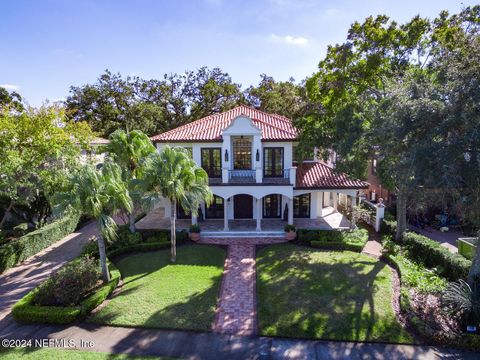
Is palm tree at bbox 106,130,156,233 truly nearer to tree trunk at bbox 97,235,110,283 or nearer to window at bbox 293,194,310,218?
tree trunk at bbox 97,235,110,283

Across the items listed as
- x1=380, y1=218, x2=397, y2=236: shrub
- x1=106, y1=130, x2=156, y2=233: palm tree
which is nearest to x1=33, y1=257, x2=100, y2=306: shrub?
x1=106, y1=130, x2=156, y2=233: palm tree

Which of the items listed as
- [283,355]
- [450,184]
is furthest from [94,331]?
[450,184]

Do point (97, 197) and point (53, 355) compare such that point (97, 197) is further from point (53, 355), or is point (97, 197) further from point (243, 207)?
point (243, 207)

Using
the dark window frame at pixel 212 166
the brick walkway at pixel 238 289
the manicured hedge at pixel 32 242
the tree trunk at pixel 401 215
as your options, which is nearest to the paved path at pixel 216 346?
the brick walkway at pixel 238 289

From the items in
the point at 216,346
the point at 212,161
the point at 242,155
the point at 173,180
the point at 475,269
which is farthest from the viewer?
the point at 242,155

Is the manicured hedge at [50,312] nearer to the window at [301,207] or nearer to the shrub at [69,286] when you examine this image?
the shrub at [69,286]

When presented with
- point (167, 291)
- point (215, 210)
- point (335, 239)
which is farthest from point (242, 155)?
point (167, 291)
